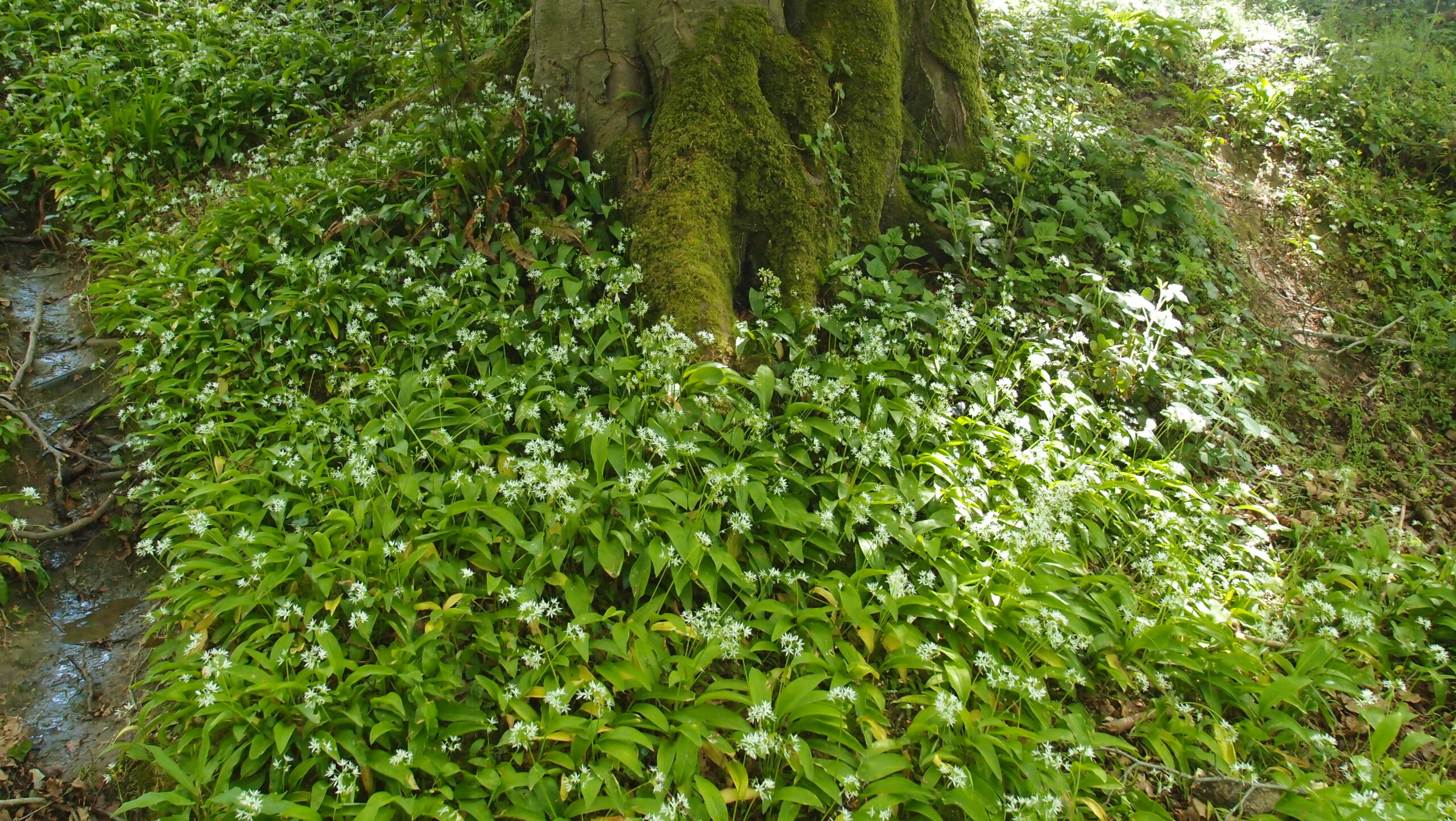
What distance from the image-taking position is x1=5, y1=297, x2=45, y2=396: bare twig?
4645 millimetres

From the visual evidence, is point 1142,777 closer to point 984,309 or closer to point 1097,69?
point 984,309

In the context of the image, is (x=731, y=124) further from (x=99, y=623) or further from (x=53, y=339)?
(x=53, y=339)

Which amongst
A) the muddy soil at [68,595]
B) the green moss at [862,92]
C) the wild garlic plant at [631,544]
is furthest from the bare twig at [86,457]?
the green moss at [862,92]

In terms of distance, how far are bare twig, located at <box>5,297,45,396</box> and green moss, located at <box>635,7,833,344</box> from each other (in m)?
3.70

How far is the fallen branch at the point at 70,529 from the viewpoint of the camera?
396 cm

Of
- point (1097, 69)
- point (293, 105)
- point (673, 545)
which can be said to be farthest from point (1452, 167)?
point (293, 105)

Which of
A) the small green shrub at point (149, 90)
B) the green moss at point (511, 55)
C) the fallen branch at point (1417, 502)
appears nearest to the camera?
the fallen branch at point (1417, 502)

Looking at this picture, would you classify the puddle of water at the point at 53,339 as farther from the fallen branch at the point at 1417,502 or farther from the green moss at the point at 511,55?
the fallen branch at the point at 1417,502

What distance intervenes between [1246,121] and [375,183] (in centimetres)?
768

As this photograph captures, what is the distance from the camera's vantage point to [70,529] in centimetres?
406

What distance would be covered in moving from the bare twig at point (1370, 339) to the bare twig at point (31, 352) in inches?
351

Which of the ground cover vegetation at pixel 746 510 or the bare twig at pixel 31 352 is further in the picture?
the bare twig at pixel 31 352

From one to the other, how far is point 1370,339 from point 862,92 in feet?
14.6

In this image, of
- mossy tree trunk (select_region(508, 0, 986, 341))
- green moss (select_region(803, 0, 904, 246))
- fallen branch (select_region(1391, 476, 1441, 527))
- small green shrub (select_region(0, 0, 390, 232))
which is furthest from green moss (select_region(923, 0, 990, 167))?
small green shrub (select_region(0, 0, 390, 232))
